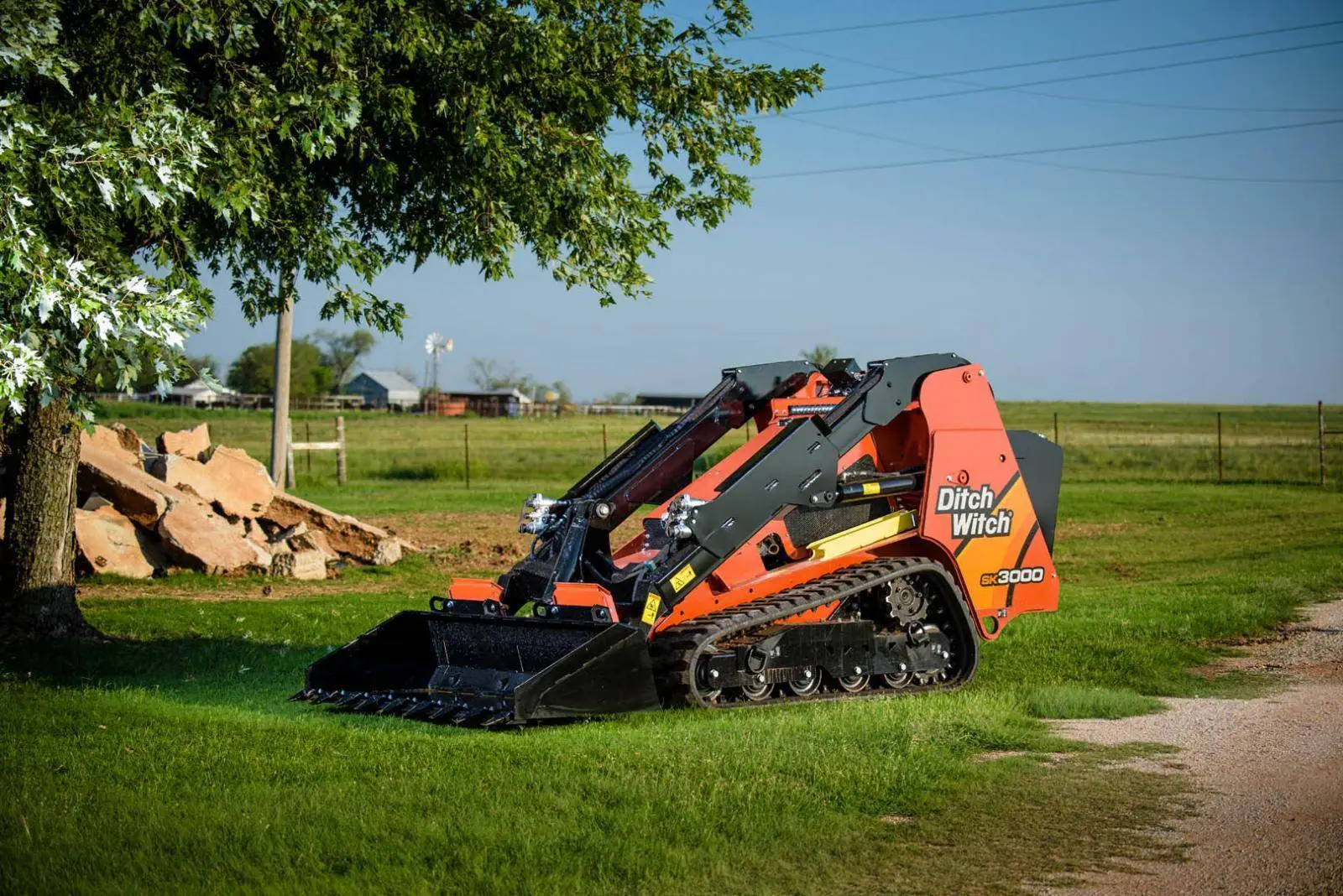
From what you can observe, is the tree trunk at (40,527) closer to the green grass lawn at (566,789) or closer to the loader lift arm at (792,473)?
the green grass lawn at (566,789)

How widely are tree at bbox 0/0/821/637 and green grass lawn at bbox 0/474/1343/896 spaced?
212 cm

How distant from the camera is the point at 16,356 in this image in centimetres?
787

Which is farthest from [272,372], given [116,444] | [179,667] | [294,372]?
[179,667]

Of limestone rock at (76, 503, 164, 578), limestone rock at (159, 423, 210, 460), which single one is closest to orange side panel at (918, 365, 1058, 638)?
limestone rock at (76, 503, 164, 578)

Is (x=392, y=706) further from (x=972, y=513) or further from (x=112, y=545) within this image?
(x=112, y=545)

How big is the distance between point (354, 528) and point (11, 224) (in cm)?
1231

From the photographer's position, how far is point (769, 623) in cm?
933

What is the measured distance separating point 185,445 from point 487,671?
12.2 metres

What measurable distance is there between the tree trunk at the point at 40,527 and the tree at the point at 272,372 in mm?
89881

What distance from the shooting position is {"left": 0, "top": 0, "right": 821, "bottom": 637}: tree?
337 inches

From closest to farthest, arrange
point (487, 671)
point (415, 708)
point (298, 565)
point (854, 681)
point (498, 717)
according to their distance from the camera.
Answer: point (498, 717), point (415, 708), point (487, 671), point (854, 681), point (298, 565)

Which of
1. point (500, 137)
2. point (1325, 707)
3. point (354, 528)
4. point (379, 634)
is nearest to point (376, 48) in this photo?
point (500, 137)

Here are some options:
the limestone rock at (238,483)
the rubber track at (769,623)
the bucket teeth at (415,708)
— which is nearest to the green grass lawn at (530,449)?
the limestone rock at (238,483)

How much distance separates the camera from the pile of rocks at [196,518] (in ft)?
57.0
